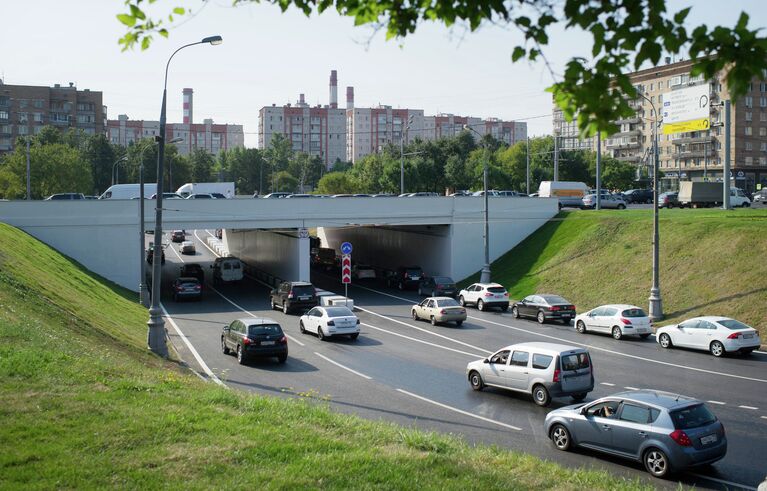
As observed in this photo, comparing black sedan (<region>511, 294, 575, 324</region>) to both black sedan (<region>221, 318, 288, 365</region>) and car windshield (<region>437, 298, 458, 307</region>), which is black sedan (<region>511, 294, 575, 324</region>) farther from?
black sedan (<region>221, 318, 288, 365</region>)

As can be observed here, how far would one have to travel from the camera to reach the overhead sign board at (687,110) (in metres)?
57.4

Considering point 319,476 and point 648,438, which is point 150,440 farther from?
point 648,438

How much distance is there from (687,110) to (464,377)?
46089mm

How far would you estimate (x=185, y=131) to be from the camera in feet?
593

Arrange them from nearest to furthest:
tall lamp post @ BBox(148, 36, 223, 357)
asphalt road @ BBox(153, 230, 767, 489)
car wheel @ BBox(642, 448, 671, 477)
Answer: car wheel @ BBox(642, 448, 671, 477)
asphalt road @ BBox(153, 230, 767, 489)
tall lamp post @ BBox(148, 36, 223, 357)

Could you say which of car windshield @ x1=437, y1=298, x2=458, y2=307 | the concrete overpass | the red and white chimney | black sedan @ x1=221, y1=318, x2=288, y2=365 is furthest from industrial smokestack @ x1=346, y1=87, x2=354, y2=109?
black sedan @ x1=221, y1=318, x2=288, y2=365

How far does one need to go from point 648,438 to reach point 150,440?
7.64 m

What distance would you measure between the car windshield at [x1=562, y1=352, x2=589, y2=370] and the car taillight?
5352 millimetres

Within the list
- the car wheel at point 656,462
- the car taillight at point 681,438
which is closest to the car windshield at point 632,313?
the car wheel at point 656,462

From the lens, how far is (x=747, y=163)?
96.9m

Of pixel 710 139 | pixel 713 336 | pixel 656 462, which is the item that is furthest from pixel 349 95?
pixel 656 462

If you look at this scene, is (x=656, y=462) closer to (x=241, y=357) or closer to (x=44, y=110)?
(x=241, y=357)

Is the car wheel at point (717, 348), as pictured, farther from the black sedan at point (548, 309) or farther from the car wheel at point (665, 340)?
the black sedan at point (548, 309)

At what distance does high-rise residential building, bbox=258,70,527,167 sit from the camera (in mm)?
169500
